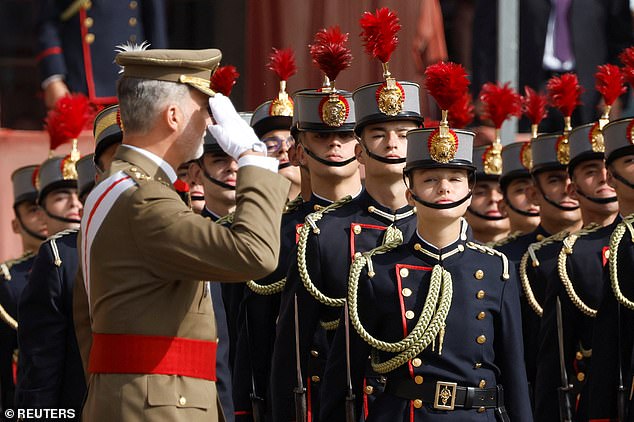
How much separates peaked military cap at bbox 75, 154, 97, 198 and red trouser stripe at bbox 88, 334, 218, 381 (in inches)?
118

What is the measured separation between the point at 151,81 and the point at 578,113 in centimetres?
663

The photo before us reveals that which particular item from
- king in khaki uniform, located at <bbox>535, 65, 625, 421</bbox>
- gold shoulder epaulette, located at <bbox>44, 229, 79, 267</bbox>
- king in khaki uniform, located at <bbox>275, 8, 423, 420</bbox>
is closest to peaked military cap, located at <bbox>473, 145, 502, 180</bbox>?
king in khaki uniform, located at <bbox>535, 65, 625, 421</bbox>

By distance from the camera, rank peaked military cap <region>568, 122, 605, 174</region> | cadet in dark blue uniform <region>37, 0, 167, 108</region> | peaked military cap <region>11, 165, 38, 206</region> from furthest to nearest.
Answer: cadet in dark blue uniform <region>37, 0, 167, 108</region>, peaked military cap <region>11, 165, 38, 206</region>, peaked military cap <region>568, 122, 605, 174</region>

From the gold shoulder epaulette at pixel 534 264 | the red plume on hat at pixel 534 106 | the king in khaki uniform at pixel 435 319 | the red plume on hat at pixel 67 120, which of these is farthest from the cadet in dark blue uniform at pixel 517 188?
the king in khaki uniform at pixel 435 319

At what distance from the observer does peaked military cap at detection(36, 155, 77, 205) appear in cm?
832

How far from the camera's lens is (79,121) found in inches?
344

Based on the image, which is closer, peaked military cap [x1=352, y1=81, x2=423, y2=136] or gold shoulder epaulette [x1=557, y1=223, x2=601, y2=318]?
peaked military cap [x1=352, y1=81, x2=423, y2=136]

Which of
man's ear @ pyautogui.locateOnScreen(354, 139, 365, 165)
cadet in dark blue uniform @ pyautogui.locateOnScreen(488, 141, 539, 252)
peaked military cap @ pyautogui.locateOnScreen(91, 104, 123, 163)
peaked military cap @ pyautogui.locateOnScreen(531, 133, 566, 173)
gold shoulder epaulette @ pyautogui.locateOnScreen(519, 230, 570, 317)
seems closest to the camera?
peaked military cap @ pyautogui.locateOnScreen(91, 104, 123, 163)

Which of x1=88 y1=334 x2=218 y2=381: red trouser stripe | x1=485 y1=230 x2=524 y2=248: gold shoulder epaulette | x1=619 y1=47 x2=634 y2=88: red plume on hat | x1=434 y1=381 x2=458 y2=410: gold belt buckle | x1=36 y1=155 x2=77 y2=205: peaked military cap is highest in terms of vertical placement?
x1=619 y1=47 x2=634 y2=88: red plume on hat

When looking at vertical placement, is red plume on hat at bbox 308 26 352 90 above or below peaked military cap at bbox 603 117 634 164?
above

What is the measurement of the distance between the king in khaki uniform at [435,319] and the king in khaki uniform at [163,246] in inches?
50.5

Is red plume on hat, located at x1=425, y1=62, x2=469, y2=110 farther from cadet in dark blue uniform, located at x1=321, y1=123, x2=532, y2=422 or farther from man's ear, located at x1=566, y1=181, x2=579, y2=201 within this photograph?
man's ear, located at x1=566, y1=181, x2=579, y2=201

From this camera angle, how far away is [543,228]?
8.73 metres

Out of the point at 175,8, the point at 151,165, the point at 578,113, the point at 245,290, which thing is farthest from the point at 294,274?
the point at 175,8
